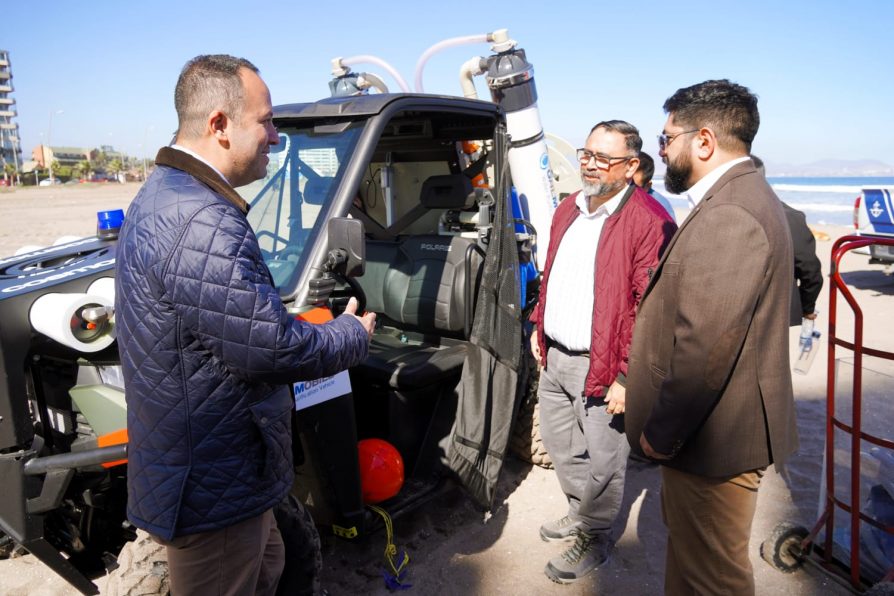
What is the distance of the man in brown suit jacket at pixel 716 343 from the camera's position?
183 centimetres

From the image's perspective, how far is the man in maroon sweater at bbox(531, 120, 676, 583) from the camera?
2.79 m

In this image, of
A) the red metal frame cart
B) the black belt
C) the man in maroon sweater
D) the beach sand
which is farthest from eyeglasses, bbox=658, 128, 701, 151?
the beach sand

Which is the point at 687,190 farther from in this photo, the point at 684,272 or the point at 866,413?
the point at 866,413

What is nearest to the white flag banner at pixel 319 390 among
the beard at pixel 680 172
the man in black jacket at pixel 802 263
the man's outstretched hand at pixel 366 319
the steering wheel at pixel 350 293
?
the steering wheel at pixel 350 293

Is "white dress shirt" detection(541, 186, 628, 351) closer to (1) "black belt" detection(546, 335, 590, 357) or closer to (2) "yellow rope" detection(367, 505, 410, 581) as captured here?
(1) "black belt" detection(546, 335, 590, 357)

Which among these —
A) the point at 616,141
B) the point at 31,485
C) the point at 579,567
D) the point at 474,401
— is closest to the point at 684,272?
the point at 616,141

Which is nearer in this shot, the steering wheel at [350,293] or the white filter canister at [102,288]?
the white filter canister at [102,288]

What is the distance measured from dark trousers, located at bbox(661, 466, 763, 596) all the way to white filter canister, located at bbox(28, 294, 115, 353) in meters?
2.01

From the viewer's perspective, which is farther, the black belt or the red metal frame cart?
the black belt

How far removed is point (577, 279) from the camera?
2.98m

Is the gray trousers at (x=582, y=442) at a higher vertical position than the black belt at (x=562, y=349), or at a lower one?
lower

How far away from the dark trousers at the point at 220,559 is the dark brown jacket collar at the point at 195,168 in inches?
34.2

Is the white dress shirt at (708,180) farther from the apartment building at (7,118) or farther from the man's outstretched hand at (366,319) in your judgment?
the apartment building at (7,118)

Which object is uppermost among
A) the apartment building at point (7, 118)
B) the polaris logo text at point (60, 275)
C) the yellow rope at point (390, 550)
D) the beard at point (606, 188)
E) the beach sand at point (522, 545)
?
the apartment building at point (7, 118)
